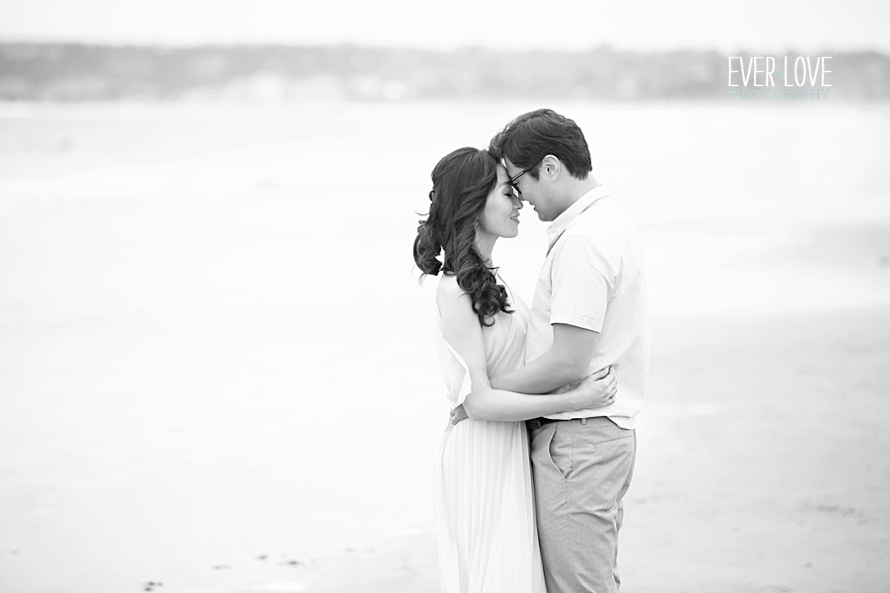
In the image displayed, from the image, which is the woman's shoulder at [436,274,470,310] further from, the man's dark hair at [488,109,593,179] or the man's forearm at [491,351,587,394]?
the man's dark hair at [488,109,593,179]

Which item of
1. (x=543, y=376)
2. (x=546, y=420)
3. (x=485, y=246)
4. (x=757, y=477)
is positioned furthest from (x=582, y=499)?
(x=757, y=477)

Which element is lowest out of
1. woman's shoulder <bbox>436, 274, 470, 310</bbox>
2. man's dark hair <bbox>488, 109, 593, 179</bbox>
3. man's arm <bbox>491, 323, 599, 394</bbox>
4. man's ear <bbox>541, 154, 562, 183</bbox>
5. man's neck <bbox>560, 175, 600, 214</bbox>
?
man's arm <bbox>491, 323, 599, 394</bbox>

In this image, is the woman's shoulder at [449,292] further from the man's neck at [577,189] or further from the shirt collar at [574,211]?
the man's neck at [577,189]

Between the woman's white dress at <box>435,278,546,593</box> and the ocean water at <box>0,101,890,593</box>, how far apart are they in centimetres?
189

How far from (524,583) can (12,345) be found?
28.8 feet

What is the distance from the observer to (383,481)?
19.9ft

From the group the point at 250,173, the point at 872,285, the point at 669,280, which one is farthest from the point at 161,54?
the point at 872,285

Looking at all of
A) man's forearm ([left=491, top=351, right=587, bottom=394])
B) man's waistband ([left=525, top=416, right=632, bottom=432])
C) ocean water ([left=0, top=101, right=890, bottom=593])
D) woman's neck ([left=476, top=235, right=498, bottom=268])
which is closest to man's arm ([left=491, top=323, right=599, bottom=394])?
man's forearm ([left=491, top=351, right=587, bottom=394])

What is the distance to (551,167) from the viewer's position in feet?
8.92

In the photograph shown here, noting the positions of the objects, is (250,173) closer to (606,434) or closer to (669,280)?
(669,280)

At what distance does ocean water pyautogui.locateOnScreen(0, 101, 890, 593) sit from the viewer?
17.9 feet

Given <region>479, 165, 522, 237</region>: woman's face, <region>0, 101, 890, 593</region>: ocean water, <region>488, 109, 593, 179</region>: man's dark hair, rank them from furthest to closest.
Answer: <region>0, 101, 890, 593</region>: ocean water < <region>479, 165, 522, 237</region>: woman's face < <region>488, 109, 593, 179</region>: man's dark hair

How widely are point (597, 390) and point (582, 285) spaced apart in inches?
11.3

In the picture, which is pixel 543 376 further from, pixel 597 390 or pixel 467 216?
pixel 467 216
